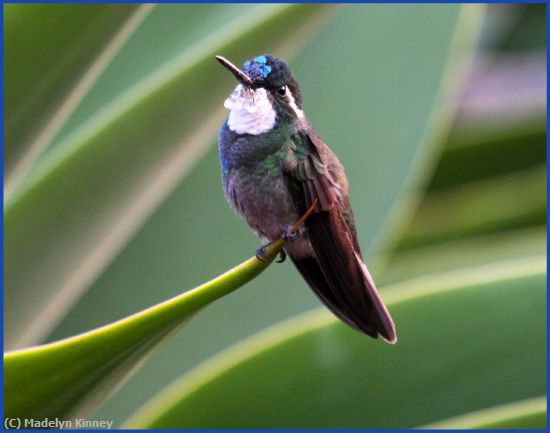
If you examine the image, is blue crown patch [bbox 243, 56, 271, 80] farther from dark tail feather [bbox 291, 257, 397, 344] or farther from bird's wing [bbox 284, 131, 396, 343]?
dark tail feather [bbox 291, 257, 397, 344]

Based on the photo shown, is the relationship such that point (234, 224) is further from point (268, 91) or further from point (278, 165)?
point (268, 91)

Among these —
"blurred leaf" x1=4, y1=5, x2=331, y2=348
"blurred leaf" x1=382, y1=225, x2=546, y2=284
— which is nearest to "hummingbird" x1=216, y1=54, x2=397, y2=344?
"blurred leaf" x1=4, y1=5, x2=331, y2=348

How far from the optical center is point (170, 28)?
86.0 inches

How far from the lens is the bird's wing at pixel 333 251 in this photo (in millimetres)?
1583

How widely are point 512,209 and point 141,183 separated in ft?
4.58

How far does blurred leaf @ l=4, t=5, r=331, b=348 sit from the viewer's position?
1443 millimetres

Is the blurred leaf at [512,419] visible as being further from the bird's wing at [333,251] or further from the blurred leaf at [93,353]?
the blurred leaf at [93,353]

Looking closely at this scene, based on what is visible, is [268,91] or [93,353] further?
[268,91]

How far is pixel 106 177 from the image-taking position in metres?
1.53

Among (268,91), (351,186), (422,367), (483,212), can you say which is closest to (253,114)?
(268,91)

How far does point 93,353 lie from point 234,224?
41.0 inches

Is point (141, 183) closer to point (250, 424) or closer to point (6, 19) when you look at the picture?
point (6, 19)

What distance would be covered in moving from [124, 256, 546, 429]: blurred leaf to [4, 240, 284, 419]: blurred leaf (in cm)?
52

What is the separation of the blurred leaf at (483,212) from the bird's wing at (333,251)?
0.84 meters
